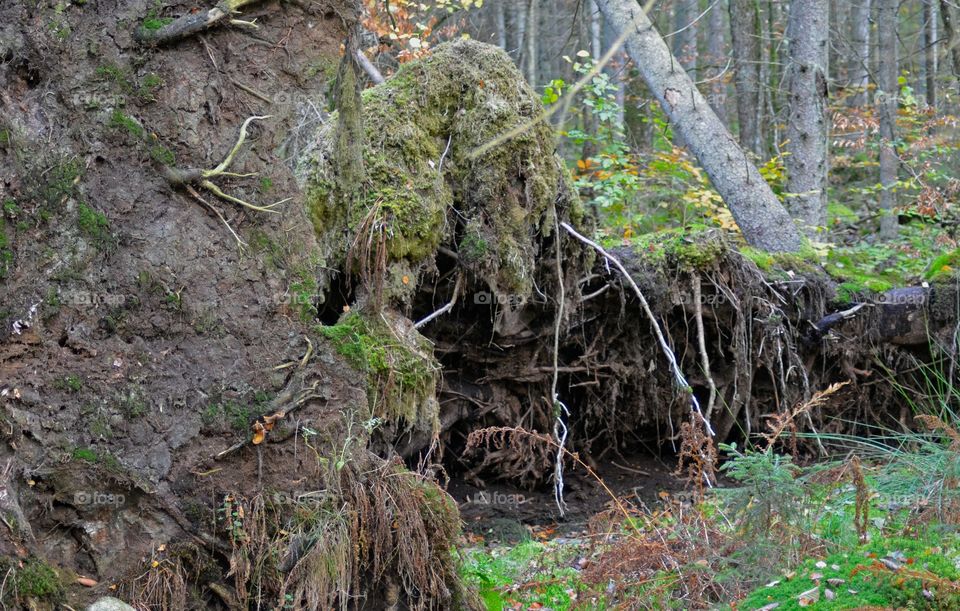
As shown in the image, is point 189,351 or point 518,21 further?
point 518,21


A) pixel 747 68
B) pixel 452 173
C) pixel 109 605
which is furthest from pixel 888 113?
pixel 109 605

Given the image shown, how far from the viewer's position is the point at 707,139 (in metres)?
8.98

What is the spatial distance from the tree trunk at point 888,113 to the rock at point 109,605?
11.8m

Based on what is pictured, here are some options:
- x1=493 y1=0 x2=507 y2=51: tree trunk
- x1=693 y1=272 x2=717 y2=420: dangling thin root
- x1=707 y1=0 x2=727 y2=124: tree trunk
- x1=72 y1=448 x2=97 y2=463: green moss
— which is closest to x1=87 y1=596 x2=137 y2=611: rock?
x1=72 y1=448 x2=97 y2=463: green moss

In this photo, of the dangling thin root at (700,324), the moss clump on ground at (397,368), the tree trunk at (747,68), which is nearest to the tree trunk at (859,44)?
the tree trunk at (747,68)

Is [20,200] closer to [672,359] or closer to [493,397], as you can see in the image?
[493,397]

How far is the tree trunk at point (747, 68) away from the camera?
1396 centimetres

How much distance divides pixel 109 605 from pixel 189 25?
100 inches

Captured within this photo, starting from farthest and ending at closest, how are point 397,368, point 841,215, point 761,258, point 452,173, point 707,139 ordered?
point 841,215, point 707,139, point 761,258, point 452,173, point 397,368

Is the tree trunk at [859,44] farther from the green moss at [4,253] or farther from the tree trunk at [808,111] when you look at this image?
the green moss at [4,253]

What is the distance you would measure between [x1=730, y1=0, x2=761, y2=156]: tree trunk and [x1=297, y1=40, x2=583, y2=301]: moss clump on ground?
27.2ft

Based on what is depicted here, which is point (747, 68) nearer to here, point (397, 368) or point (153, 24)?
point (397, 368)

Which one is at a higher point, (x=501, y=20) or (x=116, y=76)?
(x=501, y=20)

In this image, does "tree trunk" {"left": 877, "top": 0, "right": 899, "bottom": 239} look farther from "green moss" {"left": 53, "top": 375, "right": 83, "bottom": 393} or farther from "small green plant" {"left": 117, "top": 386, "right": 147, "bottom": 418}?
"green moss" {"left": 53, "top": 375, "right": 83, "bottom": 393}
